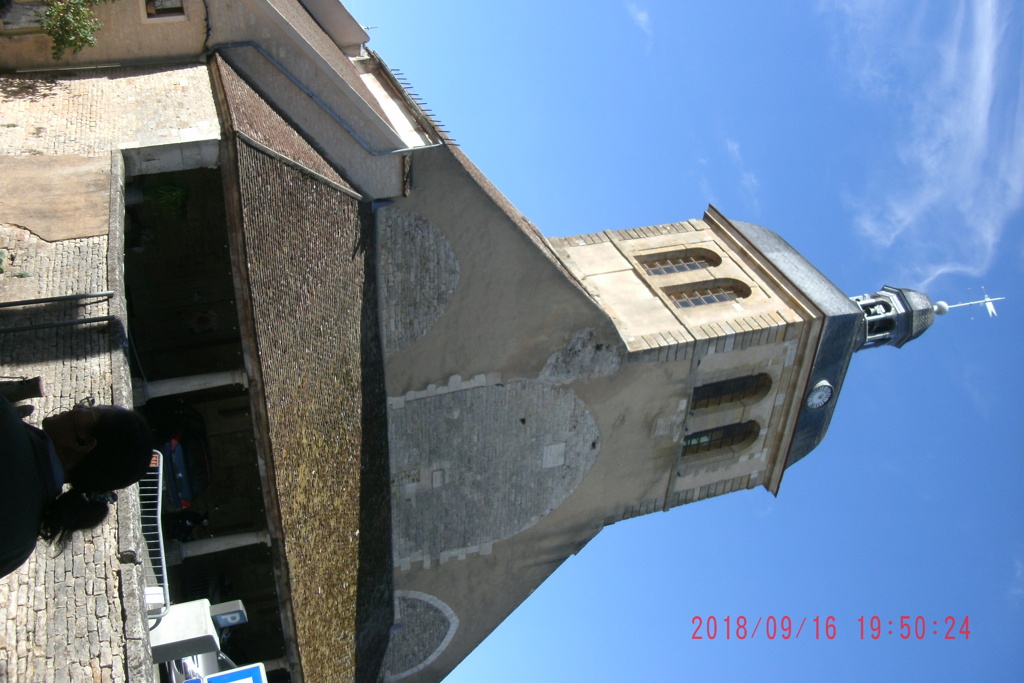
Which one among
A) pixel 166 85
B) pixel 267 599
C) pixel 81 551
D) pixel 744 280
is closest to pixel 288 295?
pixel 166 85

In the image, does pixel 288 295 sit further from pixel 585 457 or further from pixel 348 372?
pixel 585 457

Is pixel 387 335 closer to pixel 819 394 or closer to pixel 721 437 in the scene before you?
pixel 721 437

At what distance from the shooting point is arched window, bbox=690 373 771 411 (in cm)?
1747

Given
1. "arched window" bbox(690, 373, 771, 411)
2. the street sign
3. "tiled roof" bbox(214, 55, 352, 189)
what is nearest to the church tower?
"arched window" bbox(690, 373, 771, 411)

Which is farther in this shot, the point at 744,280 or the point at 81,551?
the point at 744,280

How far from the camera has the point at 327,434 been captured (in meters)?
12.5

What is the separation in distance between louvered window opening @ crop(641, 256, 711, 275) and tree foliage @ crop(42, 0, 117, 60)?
35.2 ft

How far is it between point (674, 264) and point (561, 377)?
13.4 ft

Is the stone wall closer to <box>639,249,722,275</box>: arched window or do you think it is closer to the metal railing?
the metal railing

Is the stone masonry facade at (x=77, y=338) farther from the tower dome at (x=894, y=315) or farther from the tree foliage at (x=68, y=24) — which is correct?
the tower dome at (x=894, y=315)

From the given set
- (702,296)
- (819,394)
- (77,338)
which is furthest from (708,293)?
(77,338)

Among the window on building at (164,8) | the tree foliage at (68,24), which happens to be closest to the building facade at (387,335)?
the window on building at (164,8)

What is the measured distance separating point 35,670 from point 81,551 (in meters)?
1.10

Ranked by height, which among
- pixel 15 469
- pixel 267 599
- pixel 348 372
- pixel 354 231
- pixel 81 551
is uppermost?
pixel 354 231
